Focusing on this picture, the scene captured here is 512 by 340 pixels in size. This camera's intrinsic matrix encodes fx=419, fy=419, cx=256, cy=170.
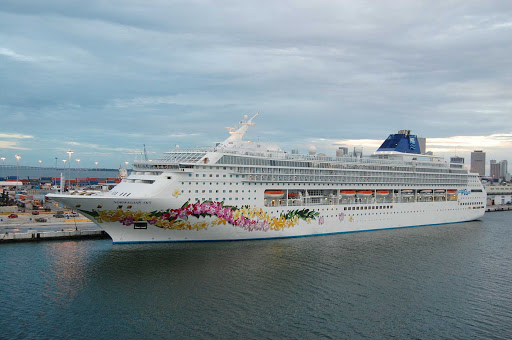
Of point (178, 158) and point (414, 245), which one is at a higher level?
point (178, 158)

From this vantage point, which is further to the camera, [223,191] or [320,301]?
[223,191]

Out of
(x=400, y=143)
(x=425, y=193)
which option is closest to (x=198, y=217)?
(x=400, y=143)

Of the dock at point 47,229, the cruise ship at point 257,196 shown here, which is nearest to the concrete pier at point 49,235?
the dock at point 47,229

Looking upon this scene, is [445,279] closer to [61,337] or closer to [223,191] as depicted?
[223,191]

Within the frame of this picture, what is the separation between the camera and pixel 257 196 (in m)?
32.0

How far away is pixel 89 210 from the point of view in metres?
27.9

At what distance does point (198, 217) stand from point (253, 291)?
31.3 feet

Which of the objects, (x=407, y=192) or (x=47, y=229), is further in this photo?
(x=407, y=192)

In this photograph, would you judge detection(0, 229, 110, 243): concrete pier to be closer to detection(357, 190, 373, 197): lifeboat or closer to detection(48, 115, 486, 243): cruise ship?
detection(48, 115, 486, 243): cruise ship

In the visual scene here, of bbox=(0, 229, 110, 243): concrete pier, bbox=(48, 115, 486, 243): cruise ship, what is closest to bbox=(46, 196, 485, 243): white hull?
bbox=(48, 115, 486, 243): cruise ship

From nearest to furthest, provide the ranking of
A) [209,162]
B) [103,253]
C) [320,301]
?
[320,301], [103,253], [209,162]

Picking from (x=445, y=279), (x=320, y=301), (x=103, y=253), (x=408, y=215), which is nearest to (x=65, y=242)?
(x=103, y=253)

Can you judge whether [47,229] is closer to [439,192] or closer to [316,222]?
[316,222]

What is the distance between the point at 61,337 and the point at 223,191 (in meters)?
16.0
